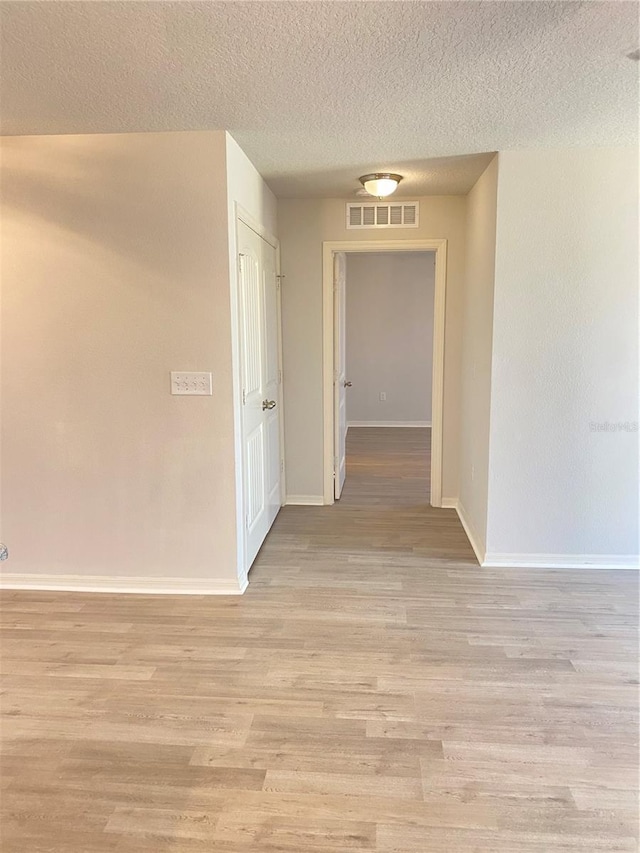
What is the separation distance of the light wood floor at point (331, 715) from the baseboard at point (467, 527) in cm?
19

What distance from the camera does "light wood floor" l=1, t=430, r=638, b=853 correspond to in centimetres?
168

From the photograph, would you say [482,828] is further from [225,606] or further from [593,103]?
[593,103]

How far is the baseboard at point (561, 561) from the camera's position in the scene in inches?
133

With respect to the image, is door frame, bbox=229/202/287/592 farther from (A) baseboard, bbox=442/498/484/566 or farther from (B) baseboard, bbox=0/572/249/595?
(A) baseboard, bbox=442/498/484/566

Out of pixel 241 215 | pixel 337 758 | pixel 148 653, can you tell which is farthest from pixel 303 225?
pixel 337 758

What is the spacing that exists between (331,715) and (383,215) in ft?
11.2

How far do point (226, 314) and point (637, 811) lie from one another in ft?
8.42

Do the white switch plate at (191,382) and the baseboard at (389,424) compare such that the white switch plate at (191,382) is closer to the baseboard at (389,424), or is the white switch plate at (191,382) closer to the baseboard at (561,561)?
the baseboard at (561,561)

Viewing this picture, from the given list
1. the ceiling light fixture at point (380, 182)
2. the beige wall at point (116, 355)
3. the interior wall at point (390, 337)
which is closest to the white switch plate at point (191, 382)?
the beige wall at point (116, 355)

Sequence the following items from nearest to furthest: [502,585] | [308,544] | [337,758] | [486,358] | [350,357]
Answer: [337,758]
[502,585]
[486,358]
[308,544]
[350,357]

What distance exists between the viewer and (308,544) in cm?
376

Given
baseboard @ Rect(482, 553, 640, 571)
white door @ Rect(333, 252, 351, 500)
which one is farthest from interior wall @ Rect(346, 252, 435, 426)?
baseboard @ Rect(482, 553, 640, 571)

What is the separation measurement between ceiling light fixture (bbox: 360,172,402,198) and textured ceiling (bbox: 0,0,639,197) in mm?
395

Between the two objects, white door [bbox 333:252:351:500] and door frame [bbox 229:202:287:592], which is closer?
door frame [bbox 229:202:287:592]
